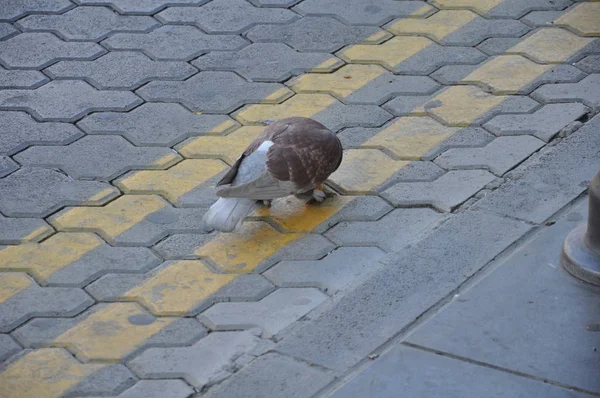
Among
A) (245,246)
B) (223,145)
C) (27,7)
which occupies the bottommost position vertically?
(245,246)

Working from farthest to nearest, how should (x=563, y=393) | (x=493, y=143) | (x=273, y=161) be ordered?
(x=493, y=143), (x=273, y=161), (x=563, y=393)

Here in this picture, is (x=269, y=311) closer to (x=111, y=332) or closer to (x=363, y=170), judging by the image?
(x=111, y=332)

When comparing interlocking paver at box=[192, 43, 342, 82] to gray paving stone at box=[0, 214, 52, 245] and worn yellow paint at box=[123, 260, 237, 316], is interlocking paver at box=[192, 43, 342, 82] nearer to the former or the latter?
gray paving stone at box=[0, 214, 52, 245]

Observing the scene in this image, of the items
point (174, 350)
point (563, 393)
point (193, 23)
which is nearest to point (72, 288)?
point (174, 350)

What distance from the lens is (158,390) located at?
369cm

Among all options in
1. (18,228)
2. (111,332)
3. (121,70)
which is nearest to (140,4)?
(121,70)

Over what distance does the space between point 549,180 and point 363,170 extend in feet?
2.82

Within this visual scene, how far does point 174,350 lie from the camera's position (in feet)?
Result: 12.8

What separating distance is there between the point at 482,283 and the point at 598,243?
489 mm

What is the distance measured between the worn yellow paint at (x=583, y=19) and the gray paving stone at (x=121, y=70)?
2.20 m

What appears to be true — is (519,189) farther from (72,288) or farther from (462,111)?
(72,288)

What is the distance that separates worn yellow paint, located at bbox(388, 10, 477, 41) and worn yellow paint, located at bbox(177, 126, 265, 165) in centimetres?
134

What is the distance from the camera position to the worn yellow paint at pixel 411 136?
508 cm

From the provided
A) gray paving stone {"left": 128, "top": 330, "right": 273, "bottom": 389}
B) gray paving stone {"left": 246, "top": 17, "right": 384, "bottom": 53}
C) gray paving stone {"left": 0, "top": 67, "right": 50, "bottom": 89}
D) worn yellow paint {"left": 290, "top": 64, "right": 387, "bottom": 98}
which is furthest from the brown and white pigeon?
gray paving stone {"left": 0, "top": 67, "right": 50, "bottom": 89}
